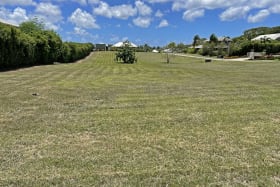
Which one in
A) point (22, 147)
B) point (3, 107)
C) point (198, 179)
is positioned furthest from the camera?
point (3, 107)

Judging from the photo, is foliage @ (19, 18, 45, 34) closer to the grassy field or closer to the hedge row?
the hedge row

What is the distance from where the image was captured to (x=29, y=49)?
27.0 metres

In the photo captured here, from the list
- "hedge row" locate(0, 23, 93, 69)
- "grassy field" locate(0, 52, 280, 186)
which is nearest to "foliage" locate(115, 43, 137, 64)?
"hedge row" locate(0, 23, 93, 69)

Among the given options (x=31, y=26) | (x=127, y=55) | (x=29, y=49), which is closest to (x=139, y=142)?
(x=29, y=49)

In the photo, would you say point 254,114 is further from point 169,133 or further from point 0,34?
point 0,34

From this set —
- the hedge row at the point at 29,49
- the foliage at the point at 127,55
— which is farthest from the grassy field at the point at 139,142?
the foliage at the point at 127,55

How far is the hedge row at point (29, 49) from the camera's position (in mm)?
22078

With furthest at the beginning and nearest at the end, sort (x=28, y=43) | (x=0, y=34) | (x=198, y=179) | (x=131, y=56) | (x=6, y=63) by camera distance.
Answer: (x=131, y=56)
(x=28, y=43)
(x=6, y=63)
(x=0, y=34)
(x=198, y=179)

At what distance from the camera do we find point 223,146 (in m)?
5.35

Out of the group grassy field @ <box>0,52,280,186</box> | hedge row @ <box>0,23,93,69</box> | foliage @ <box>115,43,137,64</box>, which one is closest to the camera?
grassy field @ <box>0,52,280,186</box>

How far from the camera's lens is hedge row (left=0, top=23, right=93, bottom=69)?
22078 mm

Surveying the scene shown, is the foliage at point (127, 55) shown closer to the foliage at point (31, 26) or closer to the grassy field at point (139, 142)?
the foliage at point (31, 26)

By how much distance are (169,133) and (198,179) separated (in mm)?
2074

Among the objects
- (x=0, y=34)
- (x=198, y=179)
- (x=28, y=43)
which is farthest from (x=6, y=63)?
(x=198, y=179)
